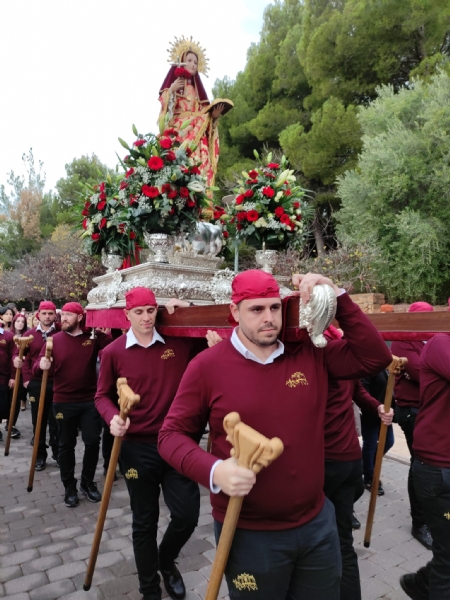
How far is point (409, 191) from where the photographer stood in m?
15.9

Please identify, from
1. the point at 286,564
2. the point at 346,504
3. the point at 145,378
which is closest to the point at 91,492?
the point at 145,378

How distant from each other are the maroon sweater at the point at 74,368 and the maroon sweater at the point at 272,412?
11.0ft

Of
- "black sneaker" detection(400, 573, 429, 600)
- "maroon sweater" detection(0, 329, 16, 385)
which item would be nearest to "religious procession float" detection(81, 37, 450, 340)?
"black sneaker" detection(400, 573, 429, 600)

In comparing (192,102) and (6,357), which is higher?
(192,102)

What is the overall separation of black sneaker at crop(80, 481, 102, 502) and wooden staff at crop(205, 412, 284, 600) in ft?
12.2

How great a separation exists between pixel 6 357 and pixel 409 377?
19.9ft

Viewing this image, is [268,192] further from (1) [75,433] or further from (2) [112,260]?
(1) [75,433]

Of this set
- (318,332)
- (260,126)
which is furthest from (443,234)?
(318,332)

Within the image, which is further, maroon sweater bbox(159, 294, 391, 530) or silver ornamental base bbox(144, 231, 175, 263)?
silver ornamental base bbox(144, 231, 175, 263)

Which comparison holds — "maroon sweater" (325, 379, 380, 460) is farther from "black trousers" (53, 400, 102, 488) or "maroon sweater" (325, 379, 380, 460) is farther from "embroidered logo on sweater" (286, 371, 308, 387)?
"black trousers" (53, 400, 102, 488)

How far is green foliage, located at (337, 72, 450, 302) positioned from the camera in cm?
1490

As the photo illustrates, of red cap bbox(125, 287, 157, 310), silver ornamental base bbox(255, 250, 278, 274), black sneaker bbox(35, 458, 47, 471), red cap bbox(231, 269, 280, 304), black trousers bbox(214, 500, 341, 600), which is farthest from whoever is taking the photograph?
black sneaker bbox(35, 458, 47, 471)

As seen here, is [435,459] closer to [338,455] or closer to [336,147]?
[338,455]

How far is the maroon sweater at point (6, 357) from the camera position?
7109mm
